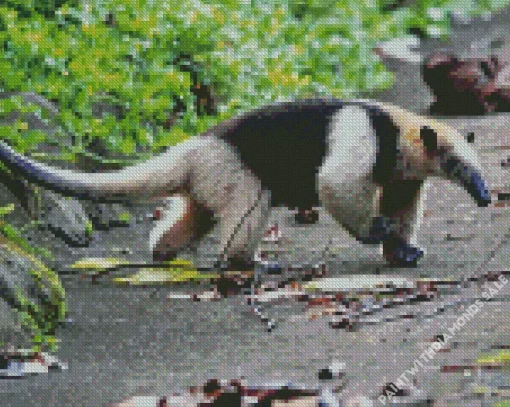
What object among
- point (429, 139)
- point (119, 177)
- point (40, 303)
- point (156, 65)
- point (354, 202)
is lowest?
point (40, 303)

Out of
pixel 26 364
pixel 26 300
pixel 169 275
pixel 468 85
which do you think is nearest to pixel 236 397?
pixel 26 364

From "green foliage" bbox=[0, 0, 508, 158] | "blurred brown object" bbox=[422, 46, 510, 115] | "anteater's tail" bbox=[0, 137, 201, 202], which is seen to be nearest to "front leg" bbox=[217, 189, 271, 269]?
"anteater's tail" bbox=[0, 137, 201, 202]

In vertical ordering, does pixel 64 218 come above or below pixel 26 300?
above

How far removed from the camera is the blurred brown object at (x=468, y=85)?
25.8ft

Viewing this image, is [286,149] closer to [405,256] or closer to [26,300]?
[405,256]

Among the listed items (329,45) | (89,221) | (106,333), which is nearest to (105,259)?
(89,221)

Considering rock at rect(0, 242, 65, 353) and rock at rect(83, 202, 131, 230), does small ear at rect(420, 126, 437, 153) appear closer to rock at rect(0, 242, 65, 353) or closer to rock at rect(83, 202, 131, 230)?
rock at rect(83, 202, 131, 230)

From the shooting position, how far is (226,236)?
559cm

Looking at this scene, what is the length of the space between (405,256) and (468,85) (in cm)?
250

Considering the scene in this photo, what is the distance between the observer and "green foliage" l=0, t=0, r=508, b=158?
690 cm

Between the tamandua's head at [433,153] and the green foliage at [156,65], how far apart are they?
113 centimetres

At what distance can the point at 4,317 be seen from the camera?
495 cm

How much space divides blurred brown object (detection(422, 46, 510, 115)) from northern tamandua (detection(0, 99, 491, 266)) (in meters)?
2.16

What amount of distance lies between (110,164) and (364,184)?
4.12 ft
